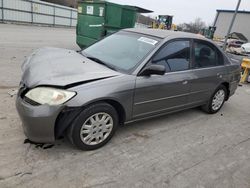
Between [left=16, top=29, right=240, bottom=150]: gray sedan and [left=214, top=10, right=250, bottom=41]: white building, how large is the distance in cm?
3325

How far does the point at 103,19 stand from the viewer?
9617 millimetres

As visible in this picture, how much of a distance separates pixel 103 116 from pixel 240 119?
3.34 metres

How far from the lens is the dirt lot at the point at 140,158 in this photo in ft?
9.16

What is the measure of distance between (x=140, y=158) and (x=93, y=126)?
758mm

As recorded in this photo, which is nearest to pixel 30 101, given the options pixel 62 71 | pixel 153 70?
pixel 62 71

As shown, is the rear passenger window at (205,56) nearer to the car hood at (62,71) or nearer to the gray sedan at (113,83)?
the gray sedan at (113,83)

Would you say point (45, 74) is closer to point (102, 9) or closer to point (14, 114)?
point (14, 114)

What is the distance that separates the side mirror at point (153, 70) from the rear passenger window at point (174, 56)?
0.23 meters

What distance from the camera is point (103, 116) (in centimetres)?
328

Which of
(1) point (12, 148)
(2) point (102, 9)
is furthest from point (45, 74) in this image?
(2) point (102, 9)

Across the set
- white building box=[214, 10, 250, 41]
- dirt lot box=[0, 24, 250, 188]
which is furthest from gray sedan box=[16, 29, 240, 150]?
white building box=[214, 10, 250, 41]

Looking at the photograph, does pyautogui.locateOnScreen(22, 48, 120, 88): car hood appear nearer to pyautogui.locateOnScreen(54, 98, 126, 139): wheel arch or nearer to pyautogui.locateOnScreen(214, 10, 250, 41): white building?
pyautogui.locateOnScreen(54, 98, 126, 139): wheel arch

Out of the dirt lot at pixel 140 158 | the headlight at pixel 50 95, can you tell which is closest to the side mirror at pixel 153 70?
the dirt lot at pixel 140 158

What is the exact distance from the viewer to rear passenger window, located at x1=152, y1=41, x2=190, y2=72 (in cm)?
386
